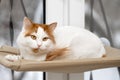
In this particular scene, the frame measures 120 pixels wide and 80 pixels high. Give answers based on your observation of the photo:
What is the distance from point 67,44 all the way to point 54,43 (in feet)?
0.22

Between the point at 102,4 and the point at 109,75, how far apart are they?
0.46 meters

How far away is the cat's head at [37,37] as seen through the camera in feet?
2.91

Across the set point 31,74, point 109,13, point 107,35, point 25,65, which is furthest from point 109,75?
point 25,65

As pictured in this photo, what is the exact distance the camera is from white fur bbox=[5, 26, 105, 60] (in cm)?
90

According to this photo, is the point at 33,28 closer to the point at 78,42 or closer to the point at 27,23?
the point at 27,23

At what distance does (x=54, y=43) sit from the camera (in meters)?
0.94

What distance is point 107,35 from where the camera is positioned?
1.42m

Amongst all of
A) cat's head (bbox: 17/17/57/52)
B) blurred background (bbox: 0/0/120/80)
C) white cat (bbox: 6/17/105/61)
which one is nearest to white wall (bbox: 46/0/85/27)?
blurred background (bbox: 0/0/120/80)

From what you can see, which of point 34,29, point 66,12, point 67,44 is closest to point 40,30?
point 34,29

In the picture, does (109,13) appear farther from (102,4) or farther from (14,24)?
(14,24)

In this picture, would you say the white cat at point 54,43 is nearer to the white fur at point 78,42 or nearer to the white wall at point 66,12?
the white fur at point 78,42

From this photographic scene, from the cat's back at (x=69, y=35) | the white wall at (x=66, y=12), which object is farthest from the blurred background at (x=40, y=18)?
the cat's back at (x=69, y=35)

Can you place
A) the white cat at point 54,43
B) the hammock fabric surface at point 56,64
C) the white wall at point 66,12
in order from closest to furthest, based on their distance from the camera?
the hammock fabric surface at point 56,64 → the white cat at point 54,43 → the white wall at point 66,12

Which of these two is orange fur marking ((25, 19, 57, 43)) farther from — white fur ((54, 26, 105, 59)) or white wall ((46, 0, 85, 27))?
white wall ((46, 0, 85, 27))
